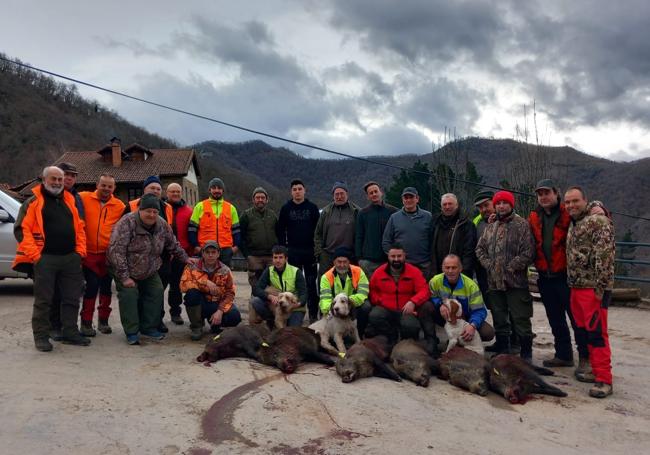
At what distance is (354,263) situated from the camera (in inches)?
307

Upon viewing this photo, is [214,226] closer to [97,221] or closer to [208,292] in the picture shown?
[208,292]

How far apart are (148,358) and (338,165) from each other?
6050cm

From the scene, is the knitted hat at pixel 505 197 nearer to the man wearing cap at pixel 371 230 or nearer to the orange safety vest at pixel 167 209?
the man wearing cap at pixel 371 230

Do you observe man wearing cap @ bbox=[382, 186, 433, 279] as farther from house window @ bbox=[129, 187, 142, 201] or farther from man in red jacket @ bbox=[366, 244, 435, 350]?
house window @ bbox=[129, 187, 142, 201]

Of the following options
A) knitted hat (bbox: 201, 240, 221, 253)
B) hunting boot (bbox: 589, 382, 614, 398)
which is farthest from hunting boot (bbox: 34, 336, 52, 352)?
hunting boot (bbox: 589, 382, 614, 398)

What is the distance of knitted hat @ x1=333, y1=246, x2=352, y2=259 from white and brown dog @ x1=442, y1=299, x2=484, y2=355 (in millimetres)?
1484

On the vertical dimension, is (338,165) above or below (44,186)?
above

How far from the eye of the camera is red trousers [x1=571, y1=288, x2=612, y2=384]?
537 cm

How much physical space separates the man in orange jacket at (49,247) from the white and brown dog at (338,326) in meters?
2.92

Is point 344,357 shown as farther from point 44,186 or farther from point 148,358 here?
point 44,186

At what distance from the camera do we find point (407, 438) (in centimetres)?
398

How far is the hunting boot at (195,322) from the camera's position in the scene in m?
6.89

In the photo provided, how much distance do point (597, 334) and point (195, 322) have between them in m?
4.77

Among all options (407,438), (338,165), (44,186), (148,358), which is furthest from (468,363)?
(338,165)
